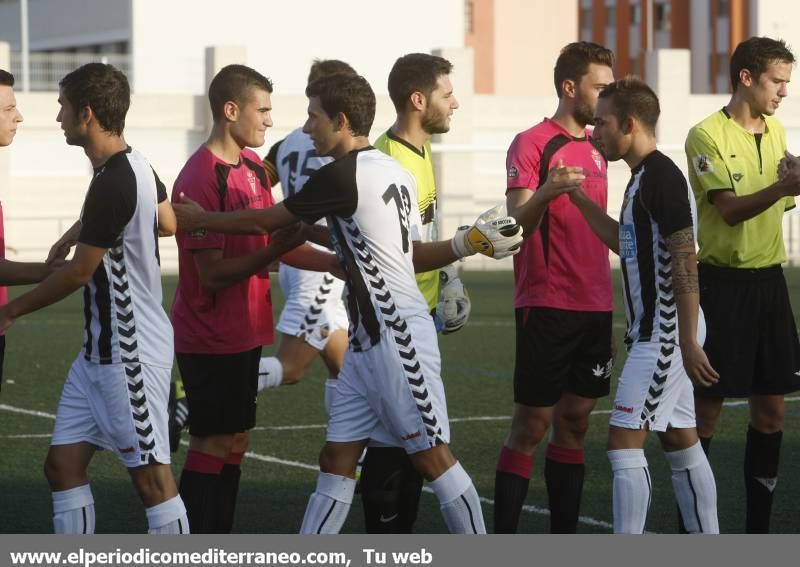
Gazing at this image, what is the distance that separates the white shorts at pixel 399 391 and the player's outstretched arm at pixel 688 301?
3.09 feet

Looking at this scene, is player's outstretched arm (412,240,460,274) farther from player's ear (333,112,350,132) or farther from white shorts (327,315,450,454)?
player's ear (333,112,350,132)

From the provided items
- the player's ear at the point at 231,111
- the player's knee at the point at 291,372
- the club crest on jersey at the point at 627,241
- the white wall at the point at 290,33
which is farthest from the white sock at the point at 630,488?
the white wall at the point at 290,33

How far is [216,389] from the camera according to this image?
6.56 metres

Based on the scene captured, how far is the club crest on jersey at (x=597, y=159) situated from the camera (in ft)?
23.1

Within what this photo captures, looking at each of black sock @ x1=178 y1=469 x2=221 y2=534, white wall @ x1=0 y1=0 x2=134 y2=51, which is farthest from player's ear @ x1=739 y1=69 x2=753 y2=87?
white wall @ x1=0 y1=0 x2=134 y2=51

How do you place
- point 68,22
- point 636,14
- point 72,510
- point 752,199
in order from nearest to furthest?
point 72,510
point 752,199
point 68,22
point 636,14

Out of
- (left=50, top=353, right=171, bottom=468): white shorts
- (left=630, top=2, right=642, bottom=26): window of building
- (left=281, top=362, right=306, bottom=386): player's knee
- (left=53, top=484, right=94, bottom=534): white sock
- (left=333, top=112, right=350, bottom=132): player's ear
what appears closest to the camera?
(left=50, top=353, right=171, bottom=468): white shorts

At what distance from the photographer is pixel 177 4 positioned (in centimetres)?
4641

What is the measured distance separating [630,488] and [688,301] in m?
0.81

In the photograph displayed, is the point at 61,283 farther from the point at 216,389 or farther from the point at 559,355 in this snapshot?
the point at 559,355

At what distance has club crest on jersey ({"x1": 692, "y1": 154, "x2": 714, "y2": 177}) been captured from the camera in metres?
7.06

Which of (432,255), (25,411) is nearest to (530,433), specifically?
(432,255)

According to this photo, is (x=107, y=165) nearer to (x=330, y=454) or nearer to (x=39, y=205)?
(x=330, y=454)
